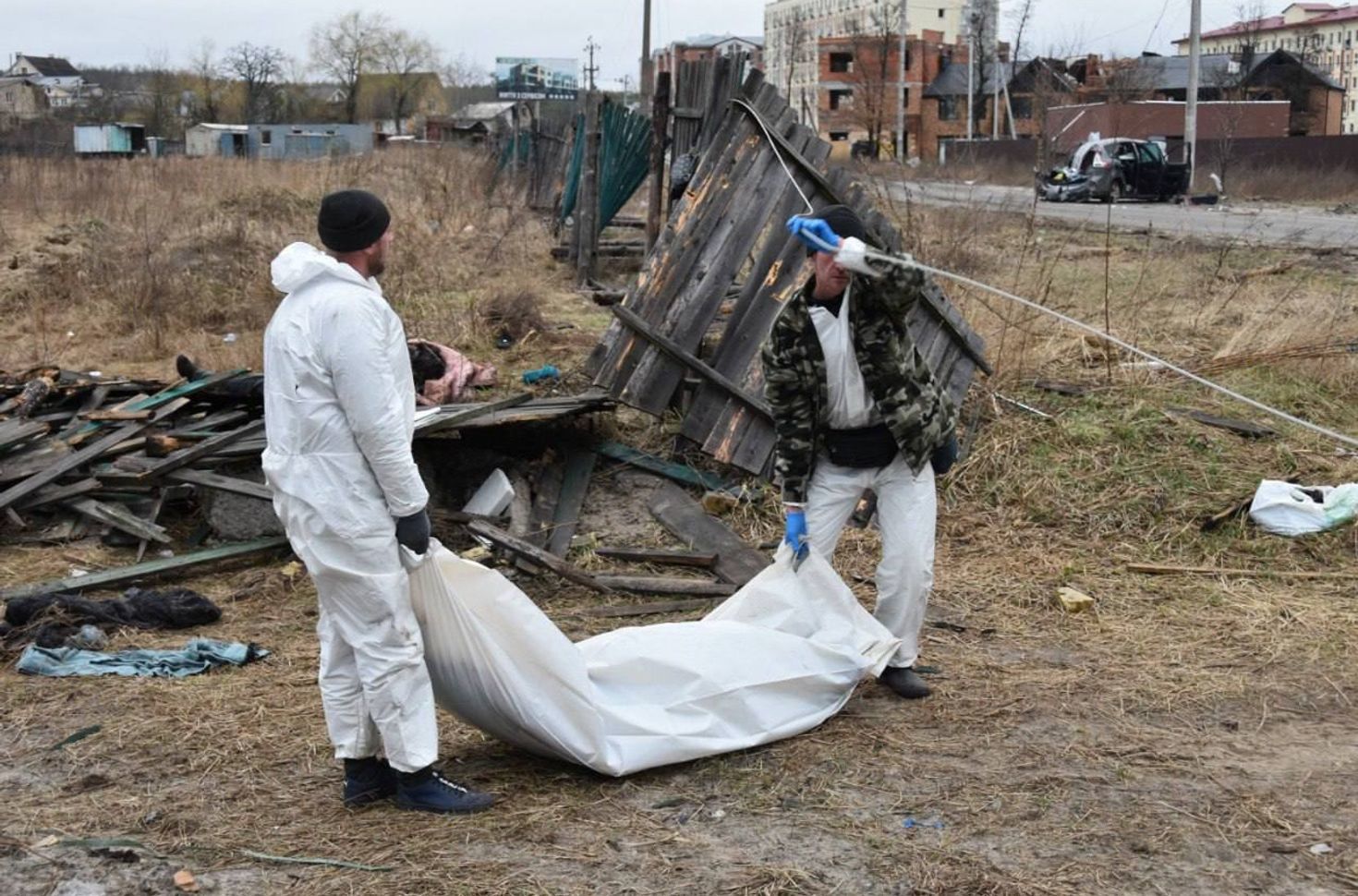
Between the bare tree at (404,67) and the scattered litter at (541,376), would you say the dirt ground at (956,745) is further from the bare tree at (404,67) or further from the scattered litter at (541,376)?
the bare tree at (404,67)

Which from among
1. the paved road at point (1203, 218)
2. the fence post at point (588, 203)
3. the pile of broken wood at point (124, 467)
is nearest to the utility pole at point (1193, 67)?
the paved road at point (1203, 218)

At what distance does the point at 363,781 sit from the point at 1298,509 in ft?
15.7

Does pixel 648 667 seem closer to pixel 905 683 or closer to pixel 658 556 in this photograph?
pixel 905 683

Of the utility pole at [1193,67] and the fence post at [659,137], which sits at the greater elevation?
the utility pole at [1193,67]

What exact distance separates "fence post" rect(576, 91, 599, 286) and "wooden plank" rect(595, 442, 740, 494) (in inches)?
219

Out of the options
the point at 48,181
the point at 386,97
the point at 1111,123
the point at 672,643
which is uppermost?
the point at 386,97

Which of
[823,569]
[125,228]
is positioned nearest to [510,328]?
[823,569]

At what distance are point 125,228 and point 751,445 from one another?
13479 millimetres

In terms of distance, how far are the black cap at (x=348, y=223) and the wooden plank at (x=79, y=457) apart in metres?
4.26

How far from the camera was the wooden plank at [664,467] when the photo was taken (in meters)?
7.16

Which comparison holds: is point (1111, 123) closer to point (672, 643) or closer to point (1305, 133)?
point (1305, 133)

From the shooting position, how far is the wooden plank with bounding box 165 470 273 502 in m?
6.60

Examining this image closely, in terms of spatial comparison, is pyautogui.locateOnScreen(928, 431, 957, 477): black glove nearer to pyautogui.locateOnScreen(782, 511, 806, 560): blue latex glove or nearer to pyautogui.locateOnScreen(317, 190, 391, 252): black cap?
pyautogui.locateOnScreen(782, 511, 806, 560): blue latex glove

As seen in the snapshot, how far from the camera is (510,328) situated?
10258mm
